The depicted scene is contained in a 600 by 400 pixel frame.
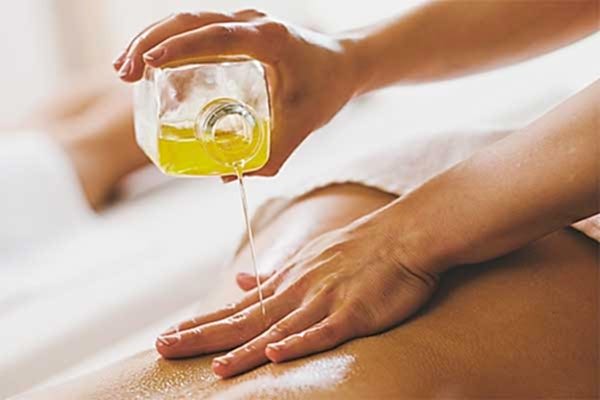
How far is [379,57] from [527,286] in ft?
1.17

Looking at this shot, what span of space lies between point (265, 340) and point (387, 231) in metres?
0.16

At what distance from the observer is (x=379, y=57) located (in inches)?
46.4

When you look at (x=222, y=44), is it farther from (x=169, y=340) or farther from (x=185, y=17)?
(x=169, y=340)

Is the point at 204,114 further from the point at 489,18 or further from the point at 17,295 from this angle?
the point at 17,295

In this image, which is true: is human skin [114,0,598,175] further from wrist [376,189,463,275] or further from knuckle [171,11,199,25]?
wrist [376,189,463,275]

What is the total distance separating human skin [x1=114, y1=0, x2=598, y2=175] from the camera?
39.9 inches

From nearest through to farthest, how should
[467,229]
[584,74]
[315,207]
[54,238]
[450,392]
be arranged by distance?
[450,392] → [467,229] → [315,207] → [54,238] → [584,74]

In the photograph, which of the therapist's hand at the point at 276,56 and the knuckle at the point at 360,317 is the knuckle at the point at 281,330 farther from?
the therapist's hand at the point at 276,56

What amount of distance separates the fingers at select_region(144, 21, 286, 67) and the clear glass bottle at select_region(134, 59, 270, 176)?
19 mm

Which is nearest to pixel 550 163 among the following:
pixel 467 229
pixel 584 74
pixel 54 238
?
pixel 467 229

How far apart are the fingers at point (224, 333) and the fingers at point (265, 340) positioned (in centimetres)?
3

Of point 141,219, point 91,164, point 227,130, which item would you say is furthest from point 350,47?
point 91,164

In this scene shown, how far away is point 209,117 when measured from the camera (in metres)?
0.99

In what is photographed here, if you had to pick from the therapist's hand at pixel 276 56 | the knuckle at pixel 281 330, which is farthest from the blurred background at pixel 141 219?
the knuckle at pixel 281 330
